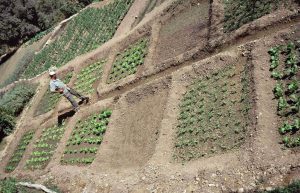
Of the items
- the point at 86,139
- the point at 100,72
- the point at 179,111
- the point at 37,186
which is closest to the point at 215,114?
the point at 179,111

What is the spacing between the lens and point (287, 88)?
42.7ft

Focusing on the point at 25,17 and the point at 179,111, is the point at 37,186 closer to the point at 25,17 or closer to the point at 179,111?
the point at 179,111

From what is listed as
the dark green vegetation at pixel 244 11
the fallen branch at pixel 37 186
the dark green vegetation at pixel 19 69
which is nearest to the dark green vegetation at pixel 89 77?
the fallen branch at pixel 37 186

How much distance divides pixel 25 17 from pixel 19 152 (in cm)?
2524

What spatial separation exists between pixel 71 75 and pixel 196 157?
14069 mm

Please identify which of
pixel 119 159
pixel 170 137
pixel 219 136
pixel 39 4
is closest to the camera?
pixel 219 136

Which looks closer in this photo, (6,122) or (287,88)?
(287,88)

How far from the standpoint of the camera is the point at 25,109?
26703 millimetres

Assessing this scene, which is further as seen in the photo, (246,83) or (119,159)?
(119,159)

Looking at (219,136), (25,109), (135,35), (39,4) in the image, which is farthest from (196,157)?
(39,4)

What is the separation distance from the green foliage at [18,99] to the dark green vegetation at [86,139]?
27.1ft

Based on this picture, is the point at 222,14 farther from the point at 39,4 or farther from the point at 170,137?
the point at 39,4

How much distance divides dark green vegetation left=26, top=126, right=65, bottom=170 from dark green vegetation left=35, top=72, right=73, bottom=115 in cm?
230

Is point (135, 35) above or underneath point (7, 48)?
above
